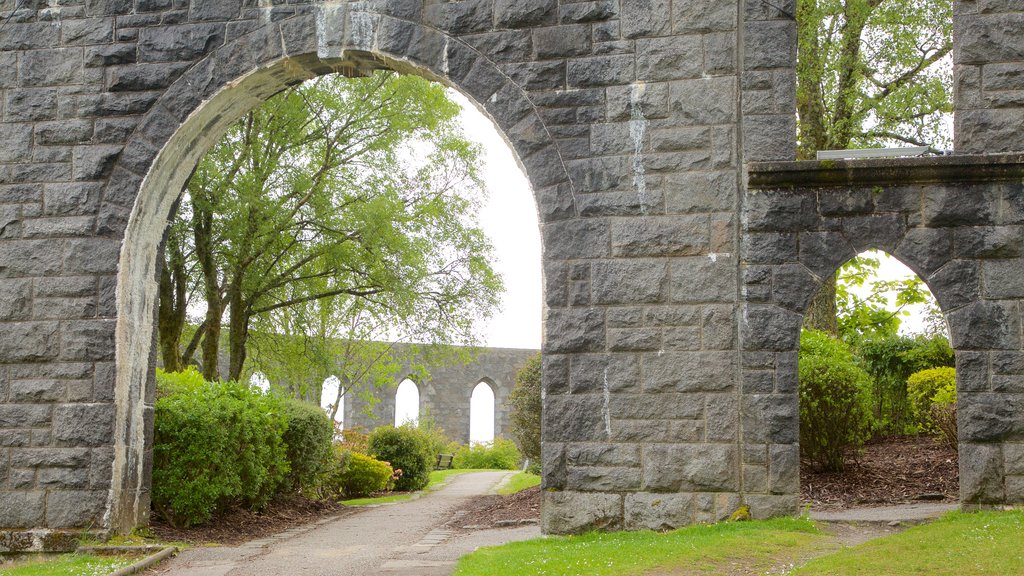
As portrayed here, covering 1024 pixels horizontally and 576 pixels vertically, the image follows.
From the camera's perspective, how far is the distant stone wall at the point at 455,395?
82.3 feet

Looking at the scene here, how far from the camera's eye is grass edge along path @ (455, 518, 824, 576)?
6102 mm

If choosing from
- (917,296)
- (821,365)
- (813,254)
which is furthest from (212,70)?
(917,296)

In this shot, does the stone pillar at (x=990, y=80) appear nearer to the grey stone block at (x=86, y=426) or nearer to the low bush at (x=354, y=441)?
the grey stone block at (x=86, y=426)

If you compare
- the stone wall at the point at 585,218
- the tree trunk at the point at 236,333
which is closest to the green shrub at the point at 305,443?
the tree trunk at the point at 236,333

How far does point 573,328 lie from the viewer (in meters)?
7.74

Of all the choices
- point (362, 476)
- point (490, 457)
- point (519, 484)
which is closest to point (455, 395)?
point (490, 457)

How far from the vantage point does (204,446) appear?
369 inches

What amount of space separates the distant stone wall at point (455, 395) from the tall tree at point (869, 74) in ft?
39.3

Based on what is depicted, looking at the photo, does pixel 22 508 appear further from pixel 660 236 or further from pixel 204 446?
Answer: pixel 660 236

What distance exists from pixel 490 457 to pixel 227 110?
592 inches

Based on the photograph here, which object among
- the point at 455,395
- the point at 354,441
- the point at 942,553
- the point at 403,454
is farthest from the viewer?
the point at 455,395

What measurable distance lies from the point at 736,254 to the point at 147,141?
16.4 ft

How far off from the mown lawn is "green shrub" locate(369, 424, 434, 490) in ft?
31.1

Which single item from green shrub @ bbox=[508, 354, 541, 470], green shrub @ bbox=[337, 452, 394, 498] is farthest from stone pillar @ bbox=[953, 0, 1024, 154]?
green shrub @ bbox=[337, 452, 394, 498]
